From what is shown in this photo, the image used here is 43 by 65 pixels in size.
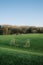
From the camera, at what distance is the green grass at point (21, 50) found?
2.06m

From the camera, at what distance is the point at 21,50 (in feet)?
7.48

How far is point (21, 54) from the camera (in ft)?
7.00

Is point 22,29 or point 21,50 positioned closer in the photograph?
point 21,50

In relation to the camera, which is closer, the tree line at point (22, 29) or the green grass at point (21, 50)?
the green grass at point (21, 50)

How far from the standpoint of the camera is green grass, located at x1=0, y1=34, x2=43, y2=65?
2.06 metres

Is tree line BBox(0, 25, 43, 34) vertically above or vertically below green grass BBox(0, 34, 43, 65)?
above

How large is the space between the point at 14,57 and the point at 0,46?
40cm

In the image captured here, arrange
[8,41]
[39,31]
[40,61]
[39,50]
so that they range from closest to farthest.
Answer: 1. [40,61]
2. [39,50]
3. [8,41]
4. [39,31]

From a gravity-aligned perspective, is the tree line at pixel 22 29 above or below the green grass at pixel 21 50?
above

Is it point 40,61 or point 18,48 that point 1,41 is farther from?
point 40,61

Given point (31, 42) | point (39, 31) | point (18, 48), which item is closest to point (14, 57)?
point (18, 48)

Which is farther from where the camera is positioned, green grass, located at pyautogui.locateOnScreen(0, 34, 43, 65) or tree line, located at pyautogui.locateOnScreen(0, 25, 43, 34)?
tree line, located at pyautogui.locateOnScreen(0, 25, 43, 34)

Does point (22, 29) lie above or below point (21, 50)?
above

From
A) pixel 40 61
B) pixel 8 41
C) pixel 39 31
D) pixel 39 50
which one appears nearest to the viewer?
pixel 40 61
